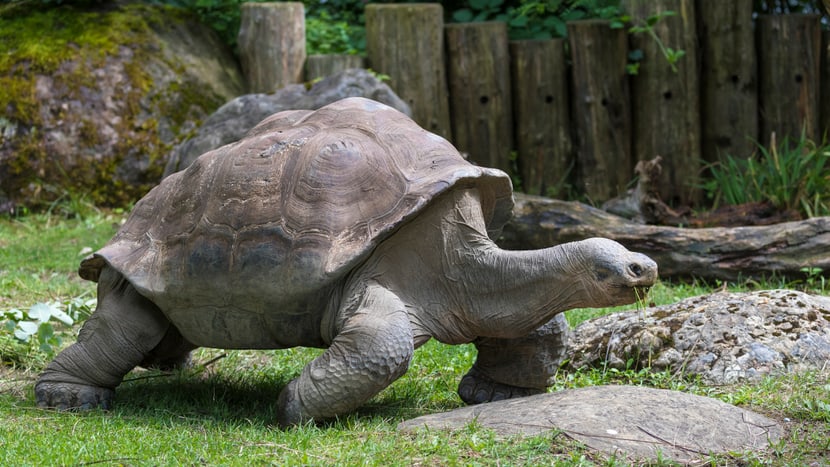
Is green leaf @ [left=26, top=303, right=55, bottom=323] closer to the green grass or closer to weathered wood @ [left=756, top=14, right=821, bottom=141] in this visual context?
the green grass

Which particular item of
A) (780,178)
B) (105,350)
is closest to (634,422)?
(105,350)

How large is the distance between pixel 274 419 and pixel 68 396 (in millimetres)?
909

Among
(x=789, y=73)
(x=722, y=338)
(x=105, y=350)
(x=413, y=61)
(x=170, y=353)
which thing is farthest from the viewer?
(x=413, y=61)

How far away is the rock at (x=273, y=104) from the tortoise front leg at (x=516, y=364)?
4.12 meters

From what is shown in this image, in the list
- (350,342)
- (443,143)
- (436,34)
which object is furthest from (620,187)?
(350,342)

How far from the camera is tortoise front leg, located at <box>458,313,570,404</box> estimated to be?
400cm

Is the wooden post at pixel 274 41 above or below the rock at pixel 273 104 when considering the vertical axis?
above

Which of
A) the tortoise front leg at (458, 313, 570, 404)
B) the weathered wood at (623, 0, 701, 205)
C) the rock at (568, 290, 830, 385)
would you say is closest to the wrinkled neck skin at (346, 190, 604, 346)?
the tortoise front leg at (458, 313, 570, 404)

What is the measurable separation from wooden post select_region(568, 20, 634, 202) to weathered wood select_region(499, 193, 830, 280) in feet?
6.20

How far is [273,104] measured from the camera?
8.09 metres

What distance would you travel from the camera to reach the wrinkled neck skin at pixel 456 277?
146 inches

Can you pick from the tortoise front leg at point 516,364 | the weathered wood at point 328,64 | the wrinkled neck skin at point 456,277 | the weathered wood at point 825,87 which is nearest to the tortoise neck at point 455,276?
the wrinkled neck skin at point 456,277

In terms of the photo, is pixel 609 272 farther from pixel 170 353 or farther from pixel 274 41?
pixel 274 41

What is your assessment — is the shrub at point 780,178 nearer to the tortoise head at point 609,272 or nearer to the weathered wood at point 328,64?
the weathered wood at point 328,64
